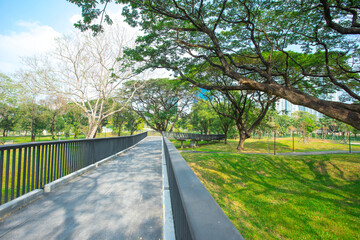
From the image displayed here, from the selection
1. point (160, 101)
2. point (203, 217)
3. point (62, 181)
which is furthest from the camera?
point (160, 101)

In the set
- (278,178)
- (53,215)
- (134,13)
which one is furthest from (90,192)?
(278,178)

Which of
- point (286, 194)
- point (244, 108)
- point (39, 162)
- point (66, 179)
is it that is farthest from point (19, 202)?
point (244, 108)

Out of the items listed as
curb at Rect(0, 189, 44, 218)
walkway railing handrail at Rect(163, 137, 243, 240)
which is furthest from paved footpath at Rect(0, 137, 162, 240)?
walkway railing handrail at Rect(163, 137, 243, 240)

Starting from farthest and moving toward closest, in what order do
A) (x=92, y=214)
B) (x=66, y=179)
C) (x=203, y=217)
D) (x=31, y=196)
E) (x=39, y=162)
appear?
(x=66, y=179), (x=39, y=162), (x=31, y=196), (x=92, y=214), (x=203, y=217)

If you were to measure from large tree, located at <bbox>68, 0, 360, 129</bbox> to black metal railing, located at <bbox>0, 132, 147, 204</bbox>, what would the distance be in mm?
5592

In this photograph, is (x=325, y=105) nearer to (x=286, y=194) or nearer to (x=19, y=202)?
(x=286, y=194)

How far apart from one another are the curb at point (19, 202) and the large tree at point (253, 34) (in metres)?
6.90

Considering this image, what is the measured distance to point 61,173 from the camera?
14.6 ft

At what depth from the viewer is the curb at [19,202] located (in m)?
2.74

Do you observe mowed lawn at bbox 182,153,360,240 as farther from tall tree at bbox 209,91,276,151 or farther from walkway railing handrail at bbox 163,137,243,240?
tall tree at bbox 209,91,276,151

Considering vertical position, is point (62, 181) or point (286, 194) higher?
point (62, 181)

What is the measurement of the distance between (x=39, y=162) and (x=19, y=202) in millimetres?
895

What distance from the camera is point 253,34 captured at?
9234 mm

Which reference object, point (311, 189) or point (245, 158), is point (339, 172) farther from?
point (245, 158)
